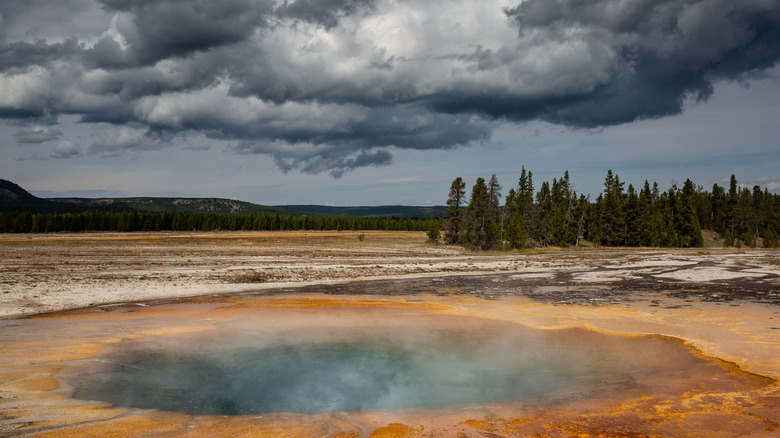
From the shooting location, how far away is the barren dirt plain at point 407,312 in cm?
842

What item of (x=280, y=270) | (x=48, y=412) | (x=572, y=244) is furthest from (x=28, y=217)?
(x=48, y=412)

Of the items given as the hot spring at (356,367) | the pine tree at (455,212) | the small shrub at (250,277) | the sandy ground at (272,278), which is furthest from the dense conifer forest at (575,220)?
the hot spring at (356,367)

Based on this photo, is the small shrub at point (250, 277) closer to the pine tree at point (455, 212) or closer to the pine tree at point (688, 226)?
the pine tree at point (455, 212)

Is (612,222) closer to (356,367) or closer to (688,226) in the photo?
(688,226)

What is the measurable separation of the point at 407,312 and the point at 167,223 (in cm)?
13559

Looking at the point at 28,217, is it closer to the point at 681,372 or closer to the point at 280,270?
the point at 280,270

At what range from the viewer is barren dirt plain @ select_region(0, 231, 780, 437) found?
842cm

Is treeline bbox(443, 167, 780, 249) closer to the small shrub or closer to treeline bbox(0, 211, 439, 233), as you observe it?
treeline bbox(0, 211, 439, 233)

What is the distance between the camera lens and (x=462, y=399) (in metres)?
10.2

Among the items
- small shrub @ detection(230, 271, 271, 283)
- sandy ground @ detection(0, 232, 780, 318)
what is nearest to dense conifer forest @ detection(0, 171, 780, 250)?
sandy ground @ detection(0, 232, 780, 318)

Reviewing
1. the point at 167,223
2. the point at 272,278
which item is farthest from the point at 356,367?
the point at 167,223

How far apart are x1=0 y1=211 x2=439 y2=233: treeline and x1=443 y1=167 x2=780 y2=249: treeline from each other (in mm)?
12616

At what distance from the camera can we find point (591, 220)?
94375mm

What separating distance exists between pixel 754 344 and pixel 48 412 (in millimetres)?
18069
